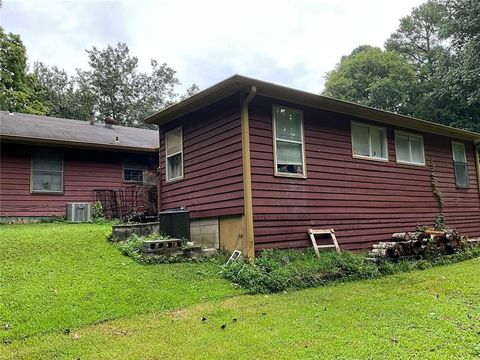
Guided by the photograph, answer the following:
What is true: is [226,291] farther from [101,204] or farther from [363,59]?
[363,59]

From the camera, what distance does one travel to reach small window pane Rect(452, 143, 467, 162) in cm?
1198

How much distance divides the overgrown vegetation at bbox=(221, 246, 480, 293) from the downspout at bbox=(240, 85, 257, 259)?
0.29 meters

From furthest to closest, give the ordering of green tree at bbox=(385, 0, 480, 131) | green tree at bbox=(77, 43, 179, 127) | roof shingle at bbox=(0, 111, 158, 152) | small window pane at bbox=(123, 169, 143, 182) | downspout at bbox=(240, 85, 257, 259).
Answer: green tree at bbox=(77, 43, 179, 127), green tree at bbox=(385, 0, 480, 131), small window pane at bbox=(123, 169, 143, 182), roof shingle at bbox=(0, 111, 158, 152), downspout at bbox=(240, 85, 257, 259)

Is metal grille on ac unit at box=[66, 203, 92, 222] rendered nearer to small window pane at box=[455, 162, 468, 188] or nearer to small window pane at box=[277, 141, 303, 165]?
small window pane at box=[277, 141, 303, 165]

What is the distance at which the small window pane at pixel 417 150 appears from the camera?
10625 millimetres

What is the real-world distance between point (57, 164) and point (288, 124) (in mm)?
7806

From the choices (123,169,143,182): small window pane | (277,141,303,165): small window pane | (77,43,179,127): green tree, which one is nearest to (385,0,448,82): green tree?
(77,43,179,127): green tree

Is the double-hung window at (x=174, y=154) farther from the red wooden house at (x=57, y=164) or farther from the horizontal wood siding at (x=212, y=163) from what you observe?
the red wooden house at (x=57, y=164)

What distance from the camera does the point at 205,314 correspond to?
14.7ft

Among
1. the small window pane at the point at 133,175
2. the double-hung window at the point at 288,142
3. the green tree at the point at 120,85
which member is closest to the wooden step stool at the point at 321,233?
the double-hung window at the point at 288,142

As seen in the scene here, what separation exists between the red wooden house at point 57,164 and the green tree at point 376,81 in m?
15.6

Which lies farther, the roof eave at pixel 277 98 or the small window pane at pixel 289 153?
the small window pane at pixel 289 153

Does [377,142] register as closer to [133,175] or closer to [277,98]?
[277,98]

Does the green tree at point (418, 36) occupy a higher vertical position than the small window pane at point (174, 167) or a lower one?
higher
